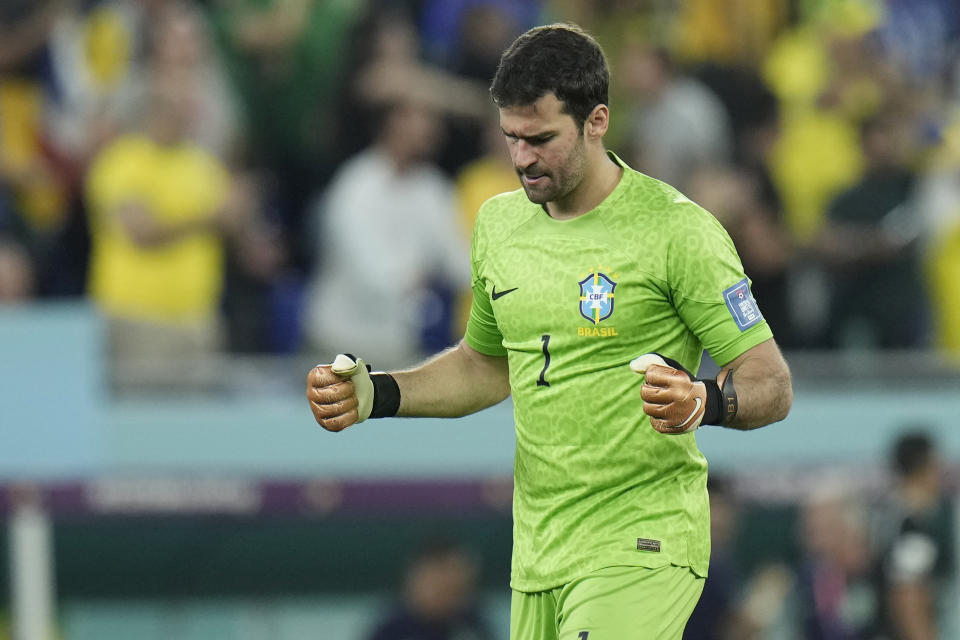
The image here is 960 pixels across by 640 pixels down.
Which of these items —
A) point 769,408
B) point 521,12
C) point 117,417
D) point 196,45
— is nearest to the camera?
point 769,408

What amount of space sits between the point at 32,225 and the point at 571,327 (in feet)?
17.3

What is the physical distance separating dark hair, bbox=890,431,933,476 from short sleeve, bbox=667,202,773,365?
3691mm

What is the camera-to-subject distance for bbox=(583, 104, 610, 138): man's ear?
14.5 feet

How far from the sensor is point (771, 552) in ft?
31.6

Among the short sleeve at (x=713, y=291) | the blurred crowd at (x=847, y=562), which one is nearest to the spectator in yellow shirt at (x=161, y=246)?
the blurred crowd at (x=847, y=562)

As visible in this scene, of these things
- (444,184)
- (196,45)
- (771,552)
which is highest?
(196,45)

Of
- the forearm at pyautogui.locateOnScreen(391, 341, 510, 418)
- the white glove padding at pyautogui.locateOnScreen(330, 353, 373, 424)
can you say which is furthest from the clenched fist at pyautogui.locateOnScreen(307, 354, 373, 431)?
the forearm at pyautogui.locateOnScreen(391, 341, 510, 418)

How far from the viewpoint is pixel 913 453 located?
7.80 meters

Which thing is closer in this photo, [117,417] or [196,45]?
[117,417]

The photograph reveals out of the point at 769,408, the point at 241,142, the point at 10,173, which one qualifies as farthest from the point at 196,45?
the point at 769,408

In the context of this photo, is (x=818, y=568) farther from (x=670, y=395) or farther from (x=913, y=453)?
(x=670, y=395)

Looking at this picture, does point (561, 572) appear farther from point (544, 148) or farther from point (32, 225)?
point (32, 225)

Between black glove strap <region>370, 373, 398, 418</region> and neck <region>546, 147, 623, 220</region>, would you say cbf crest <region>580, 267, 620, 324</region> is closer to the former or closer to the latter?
neck <region>546, 147, 623, 220</region>

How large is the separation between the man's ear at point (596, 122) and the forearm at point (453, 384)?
81cm
